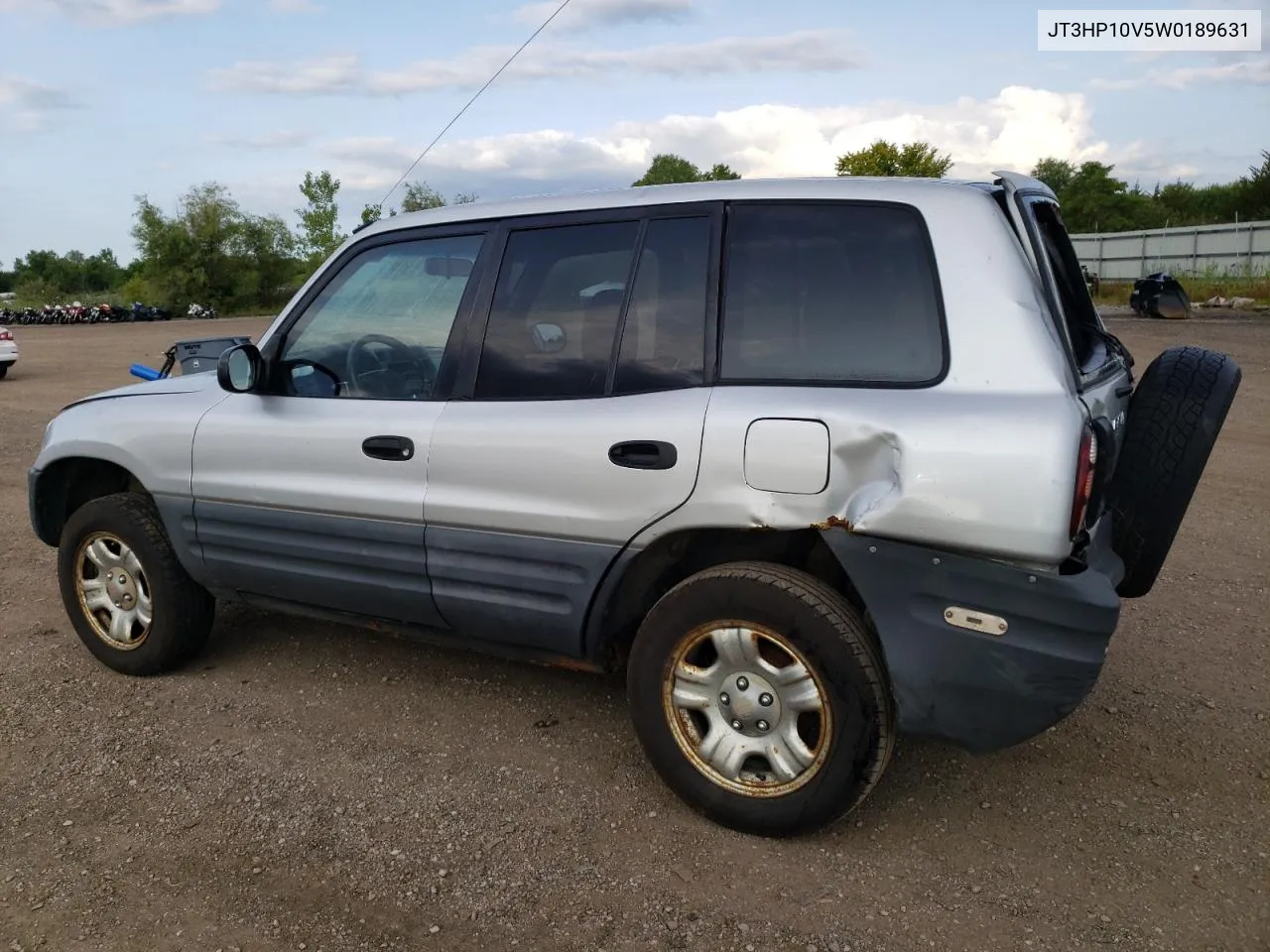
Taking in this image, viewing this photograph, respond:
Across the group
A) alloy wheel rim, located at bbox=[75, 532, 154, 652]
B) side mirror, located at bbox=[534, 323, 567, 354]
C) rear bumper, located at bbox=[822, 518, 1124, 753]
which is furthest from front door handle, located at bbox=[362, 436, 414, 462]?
rear bumper, located at bbox=[822, 518, 1124, 753]

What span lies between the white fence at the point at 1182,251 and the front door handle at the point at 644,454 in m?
28.0

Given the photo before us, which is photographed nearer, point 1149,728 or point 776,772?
point 776,772

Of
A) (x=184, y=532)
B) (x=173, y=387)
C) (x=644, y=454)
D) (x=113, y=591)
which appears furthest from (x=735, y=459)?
(x=113, y=591)

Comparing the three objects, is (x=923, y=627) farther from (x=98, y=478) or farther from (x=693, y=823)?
(x=98, y=478)

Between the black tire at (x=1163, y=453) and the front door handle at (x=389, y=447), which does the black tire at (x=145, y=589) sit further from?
the black tire at (x=1163, y=453)

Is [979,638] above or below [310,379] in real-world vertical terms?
below

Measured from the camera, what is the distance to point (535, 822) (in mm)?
3111

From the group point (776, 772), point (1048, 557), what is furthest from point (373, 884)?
point (1048, 557)

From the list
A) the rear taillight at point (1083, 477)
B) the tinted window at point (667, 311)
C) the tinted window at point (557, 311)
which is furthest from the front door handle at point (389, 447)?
the rear taillight at point (1083, 477)

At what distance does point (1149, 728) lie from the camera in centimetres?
362

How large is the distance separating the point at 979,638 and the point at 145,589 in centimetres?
327

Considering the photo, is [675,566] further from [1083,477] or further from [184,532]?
[184,532]

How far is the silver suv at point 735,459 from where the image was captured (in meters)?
2.62

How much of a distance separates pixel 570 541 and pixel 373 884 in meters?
1.12
